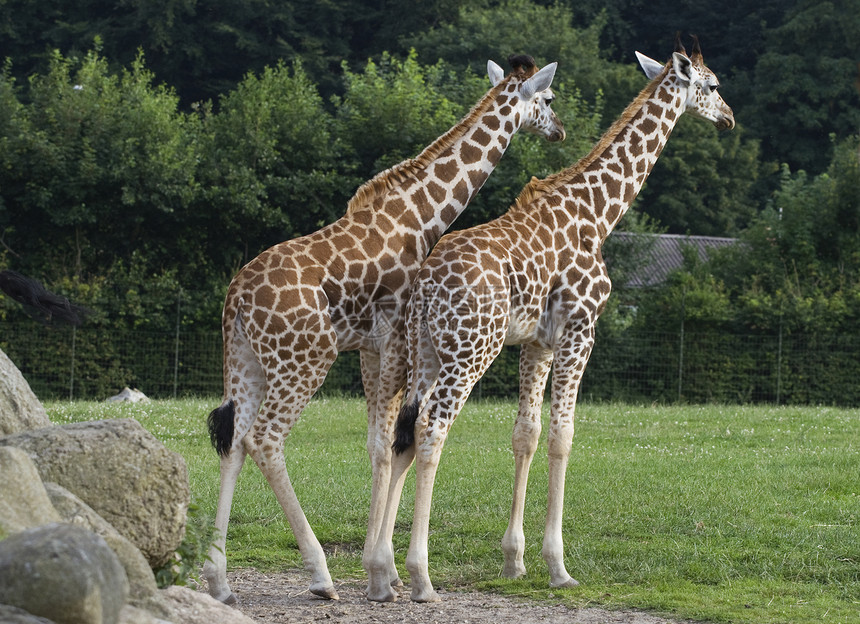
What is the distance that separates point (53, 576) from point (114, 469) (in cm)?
127

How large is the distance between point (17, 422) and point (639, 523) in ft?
14.9

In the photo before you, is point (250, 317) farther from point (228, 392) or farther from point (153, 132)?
point (153, 132)

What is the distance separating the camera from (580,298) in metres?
6.91

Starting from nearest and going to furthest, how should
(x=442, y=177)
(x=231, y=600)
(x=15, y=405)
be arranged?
(x=15, y=405)
(x=231, y=600)
(x=442, y=177)

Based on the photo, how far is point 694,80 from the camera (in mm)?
7812

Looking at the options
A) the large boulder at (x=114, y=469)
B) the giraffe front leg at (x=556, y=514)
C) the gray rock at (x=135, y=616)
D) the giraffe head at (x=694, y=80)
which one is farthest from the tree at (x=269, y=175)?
the gray rock at (x=135, y=616)

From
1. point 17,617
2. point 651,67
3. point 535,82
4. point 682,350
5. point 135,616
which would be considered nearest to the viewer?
point 17,617

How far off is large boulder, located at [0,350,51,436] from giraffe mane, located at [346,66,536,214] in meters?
2.26

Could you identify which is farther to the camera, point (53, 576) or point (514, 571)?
point (514, 571)

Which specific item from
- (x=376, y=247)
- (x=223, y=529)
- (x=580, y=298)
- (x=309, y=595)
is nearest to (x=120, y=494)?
(x=223, y=529)

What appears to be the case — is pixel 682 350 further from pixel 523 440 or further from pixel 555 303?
pixel 555 303

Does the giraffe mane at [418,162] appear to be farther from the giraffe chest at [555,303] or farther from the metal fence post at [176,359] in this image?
the metal fence post at [176,359]

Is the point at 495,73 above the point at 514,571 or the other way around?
above

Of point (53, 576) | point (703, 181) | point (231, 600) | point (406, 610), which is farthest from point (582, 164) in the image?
point (703, 181)
